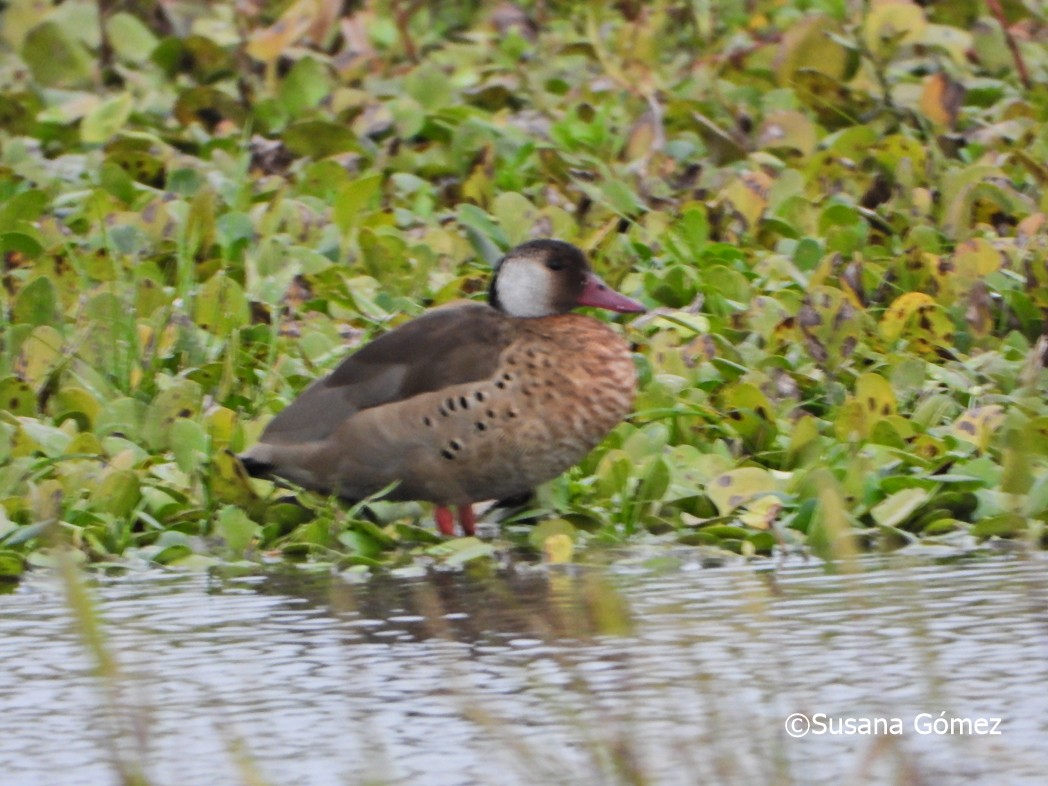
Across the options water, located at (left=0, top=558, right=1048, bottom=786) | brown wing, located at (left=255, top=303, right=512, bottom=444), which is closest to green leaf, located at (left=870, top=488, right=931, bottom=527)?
water, located at (left=0, top=558, right=1048, bottom=786)

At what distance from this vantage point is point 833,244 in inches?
309

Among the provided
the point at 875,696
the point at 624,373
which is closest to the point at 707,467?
the point at 624,373

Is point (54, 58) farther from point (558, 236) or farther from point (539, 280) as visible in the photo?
point (539, 280)

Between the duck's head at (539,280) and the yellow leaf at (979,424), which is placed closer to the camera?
the yellow leaf at (979,424)

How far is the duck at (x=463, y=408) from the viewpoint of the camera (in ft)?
19.2

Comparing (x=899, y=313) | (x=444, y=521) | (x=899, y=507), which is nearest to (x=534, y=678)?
(x=899, y=507)

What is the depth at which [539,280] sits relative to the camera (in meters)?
6.25

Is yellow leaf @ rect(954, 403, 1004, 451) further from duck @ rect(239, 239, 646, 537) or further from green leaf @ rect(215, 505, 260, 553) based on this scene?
green leaf @ rect(215, 505, 260, 553)

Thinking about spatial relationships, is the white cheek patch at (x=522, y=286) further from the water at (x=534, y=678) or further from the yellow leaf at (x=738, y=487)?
the water at (x=534, y=678)

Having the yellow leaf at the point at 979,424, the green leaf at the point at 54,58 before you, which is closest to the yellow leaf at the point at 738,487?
the yellow leaf at the point at 979,424

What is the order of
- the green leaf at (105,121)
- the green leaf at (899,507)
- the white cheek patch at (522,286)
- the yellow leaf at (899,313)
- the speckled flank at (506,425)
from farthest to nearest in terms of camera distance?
the green leaf at (105,121) < the yellow leaf at (899,313) < the white cheek patch at (522,286) < the speckled flank at (506,425) < the green leaf at (899,507)

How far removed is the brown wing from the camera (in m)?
5.99

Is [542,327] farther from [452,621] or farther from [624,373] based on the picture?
[452,621]

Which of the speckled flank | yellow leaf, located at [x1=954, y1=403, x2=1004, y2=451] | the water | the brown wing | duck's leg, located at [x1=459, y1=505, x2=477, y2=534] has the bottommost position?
the water
